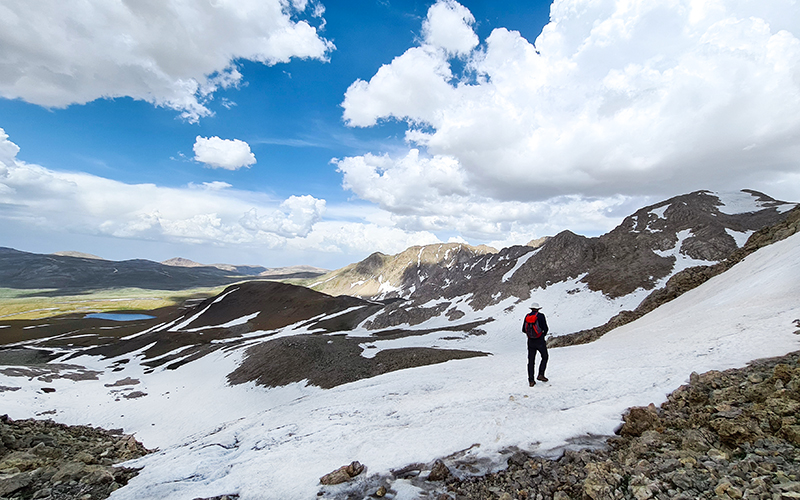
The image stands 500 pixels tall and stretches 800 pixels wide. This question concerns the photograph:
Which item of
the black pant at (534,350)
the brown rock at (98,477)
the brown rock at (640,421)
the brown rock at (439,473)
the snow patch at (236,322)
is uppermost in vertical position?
the black pant at (534,350)

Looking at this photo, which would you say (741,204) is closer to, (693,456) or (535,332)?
(535,332)

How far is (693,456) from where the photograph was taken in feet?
20.3

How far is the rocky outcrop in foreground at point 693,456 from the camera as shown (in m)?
5.32

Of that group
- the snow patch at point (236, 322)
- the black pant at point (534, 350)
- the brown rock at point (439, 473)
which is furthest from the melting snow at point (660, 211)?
the snow patch at point (236, 322)

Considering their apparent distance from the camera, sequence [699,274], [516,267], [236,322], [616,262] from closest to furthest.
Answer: [699,274] → [616,262] → [516,267] → [236,322]

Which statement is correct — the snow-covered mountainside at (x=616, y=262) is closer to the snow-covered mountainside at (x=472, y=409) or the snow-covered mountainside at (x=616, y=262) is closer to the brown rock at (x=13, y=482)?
the snow-covered mountainside at (x=472, y=409)

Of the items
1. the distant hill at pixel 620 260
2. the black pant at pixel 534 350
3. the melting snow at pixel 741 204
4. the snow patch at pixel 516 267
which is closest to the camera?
the black pant at pixel 534 350

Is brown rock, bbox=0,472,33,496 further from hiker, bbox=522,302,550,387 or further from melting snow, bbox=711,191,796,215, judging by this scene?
melting snow, bbox=711,191,796,215

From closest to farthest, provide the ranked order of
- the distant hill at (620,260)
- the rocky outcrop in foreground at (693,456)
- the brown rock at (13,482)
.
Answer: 1. the rocky outcrop in foreground at (693,456)
2. the brown rock at (13,482)
3. the distant hill at (620,260)

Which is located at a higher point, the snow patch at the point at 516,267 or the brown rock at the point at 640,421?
the snow patch at the point at 516,267

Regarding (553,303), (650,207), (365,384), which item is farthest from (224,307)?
(650,207)

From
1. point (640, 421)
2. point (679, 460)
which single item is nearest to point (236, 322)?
point (640, 421)

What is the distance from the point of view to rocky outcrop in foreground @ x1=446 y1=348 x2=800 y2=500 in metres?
5.32

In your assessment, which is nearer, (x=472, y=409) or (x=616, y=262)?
(x=472, y=409)
